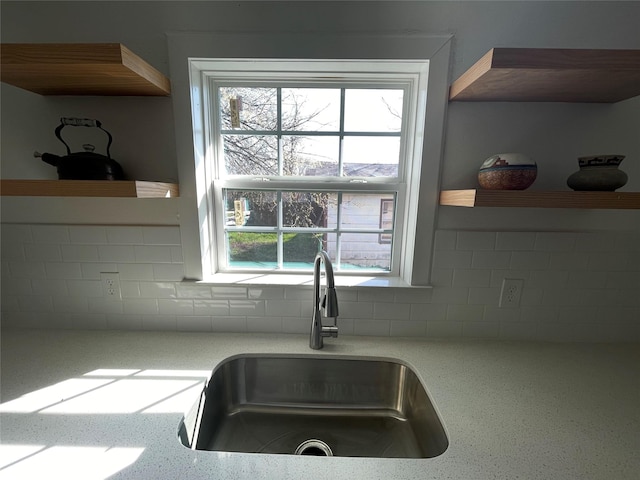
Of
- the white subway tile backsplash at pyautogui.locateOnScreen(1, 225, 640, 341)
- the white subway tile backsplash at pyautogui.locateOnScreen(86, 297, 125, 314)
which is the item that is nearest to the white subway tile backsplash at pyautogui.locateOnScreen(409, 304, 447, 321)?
the white subway tile backsplash at pyautogui.locateOnScreen(1, 225, 640, 341)

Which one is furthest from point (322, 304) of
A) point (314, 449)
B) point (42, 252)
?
point (42, 252)

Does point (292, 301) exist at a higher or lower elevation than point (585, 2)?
lower

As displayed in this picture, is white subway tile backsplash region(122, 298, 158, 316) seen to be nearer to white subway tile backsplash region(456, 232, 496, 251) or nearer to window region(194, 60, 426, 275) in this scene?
window region(194, 60, 426, 275)

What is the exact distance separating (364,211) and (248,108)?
609 mm

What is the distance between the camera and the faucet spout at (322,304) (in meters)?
0.84

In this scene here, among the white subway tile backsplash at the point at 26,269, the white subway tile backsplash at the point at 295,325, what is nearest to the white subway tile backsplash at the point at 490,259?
the white subway tile backsplash at the point at 295,325

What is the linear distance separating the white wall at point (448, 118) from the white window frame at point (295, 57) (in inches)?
1.2

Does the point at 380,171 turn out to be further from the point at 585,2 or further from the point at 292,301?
the point at 585,2

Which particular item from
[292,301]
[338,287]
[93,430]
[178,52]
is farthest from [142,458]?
[178,52]

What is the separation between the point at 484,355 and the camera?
0.96 meters

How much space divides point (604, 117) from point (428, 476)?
120 centimetres

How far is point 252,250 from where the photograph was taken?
1156mm

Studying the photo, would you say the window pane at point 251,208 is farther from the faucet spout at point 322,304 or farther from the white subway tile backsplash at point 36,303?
the white subway tile backsplash at point 36,303

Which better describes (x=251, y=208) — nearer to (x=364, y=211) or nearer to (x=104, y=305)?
(x=364, y=211)
